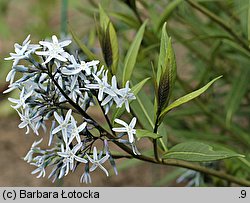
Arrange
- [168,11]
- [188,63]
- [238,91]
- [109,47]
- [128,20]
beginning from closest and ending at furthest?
1. [109,47]
2. [168,11]
3. [128,20]
4. [238,91]
5. [188,63]

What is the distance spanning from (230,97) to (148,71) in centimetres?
32

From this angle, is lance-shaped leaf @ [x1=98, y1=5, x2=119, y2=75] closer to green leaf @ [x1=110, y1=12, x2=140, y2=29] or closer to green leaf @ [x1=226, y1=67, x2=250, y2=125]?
green leaf @ [x1=110, y1=12, x2=140, y2=29]

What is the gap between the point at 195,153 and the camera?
1.13 meters

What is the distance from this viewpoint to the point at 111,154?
111 cm

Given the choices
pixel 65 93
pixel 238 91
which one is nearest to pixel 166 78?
pixel 65 93

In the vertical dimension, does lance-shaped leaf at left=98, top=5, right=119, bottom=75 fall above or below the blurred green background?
below

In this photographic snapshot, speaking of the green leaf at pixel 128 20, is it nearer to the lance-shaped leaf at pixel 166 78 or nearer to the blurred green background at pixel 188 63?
the blurred green background at pixel 188 63

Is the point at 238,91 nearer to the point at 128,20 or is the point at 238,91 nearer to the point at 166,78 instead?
the point at 128,20

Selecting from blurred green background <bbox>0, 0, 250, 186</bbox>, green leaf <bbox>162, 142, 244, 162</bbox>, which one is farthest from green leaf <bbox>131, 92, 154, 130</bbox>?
green leaf <bbox>162, 142, 244, 162</bbox>

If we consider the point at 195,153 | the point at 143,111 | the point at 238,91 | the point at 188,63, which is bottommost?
the point at 195,153

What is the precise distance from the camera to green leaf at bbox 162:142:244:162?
3.61 ft

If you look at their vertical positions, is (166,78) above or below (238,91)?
below

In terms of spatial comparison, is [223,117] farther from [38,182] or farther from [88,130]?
[38,182]
